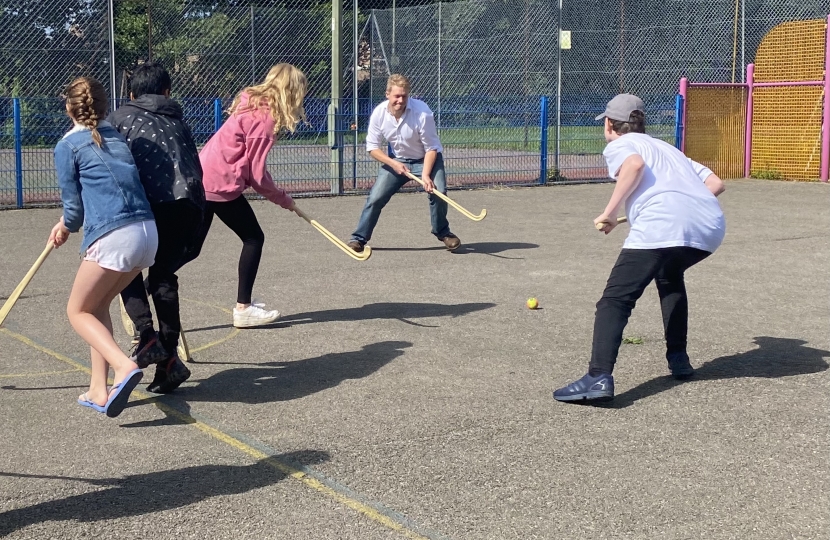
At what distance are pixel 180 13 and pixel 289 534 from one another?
13.1m

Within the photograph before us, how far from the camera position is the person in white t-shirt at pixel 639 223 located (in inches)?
210

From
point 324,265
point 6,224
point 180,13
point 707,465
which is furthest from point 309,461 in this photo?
point 180,13

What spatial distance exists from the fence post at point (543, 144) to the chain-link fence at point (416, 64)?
0.03 metres

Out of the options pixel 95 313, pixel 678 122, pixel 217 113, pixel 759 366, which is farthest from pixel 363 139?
pixel 95 313

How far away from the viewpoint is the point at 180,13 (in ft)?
51.0

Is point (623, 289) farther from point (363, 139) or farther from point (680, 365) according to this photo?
point (363, 139)

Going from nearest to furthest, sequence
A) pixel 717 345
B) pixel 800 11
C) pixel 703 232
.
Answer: pixel 703 232, pixel 717 345, pixel 800 11

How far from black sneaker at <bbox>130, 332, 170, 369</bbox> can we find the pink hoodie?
1.66m

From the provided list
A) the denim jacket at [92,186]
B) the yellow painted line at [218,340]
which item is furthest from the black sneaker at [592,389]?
the yellow painted line at [218,340]

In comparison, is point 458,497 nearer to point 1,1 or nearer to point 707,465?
point 707,465

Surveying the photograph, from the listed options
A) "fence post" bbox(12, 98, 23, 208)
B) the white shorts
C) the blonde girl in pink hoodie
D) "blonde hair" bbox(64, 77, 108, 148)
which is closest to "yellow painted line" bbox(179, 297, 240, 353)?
the blonde girl in pink hoodie

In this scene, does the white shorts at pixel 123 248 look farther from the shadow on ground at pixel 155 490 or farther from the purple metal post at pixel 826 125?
the purple metal post at pixel 826 125

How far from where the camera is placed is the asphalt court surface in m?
3.93

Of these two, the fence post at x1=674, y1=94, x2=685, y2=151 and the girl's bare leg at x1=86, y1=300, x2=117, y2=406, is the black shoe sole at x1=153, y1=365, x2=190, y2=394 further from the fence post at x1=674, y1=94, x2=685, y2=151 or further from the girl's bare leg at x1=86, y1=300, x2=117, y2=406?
the fence post at x1=674, y1=94, x2=685, y2=151
